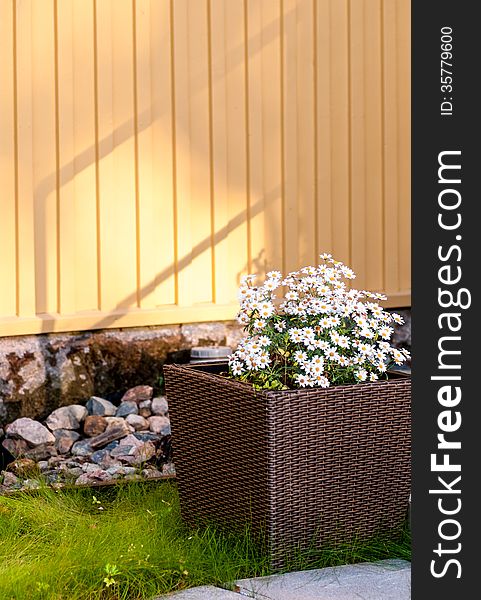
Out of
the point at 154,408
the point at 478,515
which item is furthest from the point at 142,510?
the point at 478,515

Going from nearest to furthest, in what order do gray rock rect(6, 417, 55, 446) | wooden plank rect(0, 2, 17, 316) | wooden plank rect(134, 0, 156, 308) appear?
gray rock rect(6, 417, 55, 446), wooden plank rect(0, 2, 17, 316), wooden plank rect(134, 0, 156, 308)

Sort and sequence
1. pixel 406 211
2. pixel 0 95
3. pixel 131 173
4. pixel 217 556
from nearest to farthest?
pixel 217 556, pixel 0 95, pixel 131 173, pixel 406 211

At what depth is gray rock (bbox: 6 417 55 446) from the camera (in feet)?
13.8

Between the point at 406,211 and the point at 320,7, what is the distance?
1.19 m

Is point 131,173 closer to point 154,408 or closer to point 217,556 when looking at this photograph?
point 154,408

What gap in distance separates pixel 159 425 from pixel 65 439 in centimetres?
40

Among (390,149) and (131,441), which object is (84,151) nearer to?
(131,441)

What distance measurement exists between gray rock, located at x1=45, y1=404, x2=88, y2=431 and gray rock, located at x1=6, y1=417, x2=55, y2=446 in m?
0.08

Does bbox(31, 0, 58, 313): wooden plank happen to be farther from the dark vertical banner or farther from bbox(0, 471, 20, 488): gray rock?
the dark vertical banner

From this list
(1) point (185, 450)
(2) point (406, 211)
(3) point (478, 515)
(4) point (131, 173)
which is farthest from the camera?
(2) point (406, 211)

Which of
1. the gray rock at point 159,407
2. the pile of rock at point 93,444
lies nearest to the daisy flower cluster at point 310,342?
the pile of rock at point 93,444

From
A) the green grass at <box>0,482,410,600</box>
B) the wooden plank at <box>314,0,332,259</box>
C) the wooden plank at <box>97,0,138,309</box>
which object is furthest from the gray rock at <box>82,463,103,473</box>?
the wooden plank at <box>314,0,332,259</box>

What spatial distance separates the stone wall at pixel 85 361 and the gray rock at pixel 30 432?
93mm

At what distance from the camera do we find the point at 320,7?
519 centimetres
